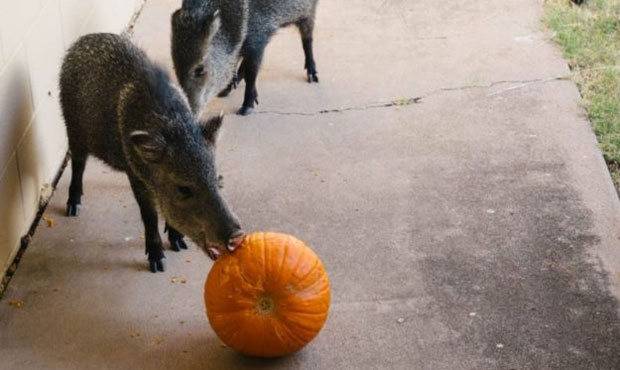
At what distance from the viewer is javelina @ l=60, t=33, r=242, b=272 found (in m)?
3.67

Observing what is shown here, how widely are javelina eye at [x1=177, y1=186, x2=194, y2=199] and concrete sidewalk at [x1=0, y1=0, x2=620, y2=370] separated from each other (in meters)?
0.45

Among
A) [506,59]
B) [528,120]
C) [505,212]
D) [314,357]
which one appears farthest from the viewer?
[506,59]

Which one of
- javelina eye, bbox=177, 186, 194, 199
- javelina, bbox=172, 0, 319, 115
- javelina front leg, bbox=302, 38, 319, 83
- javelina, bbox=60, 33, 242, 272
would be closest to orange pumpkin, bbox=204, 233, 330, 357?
javelina, bbox=60, 33, 242, 272

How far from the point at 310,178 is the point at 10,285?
1.52m

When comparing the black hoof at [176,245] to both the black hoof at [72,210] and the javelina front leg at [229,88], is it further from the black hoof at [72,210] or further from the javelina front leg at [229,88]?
the javelina front leg at [229,88]

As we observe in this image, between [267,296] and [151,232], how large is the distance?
94 centimetres

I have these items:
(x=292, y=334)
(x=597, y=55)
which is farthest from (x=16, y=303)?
(x=597, y=55)

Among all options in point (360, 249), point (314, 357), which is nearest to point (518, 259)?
point (360, 249)

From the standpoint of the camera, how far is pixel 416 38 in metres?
6.46

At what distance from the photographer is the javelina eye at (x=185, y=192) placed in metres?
3.71

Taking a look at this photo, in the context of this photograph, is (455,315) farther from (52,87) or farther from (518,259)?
(52,87)

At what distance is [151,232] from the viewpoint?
411 cm

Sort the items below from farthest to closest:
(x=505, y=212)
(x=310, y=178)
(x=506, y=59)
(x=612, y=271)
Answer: (x=506, y=59)
(x=310, y=178)
(x=505, y=212)
(x=612, y=271)

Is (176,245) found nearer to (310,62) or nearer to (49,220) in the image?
(49,220)
